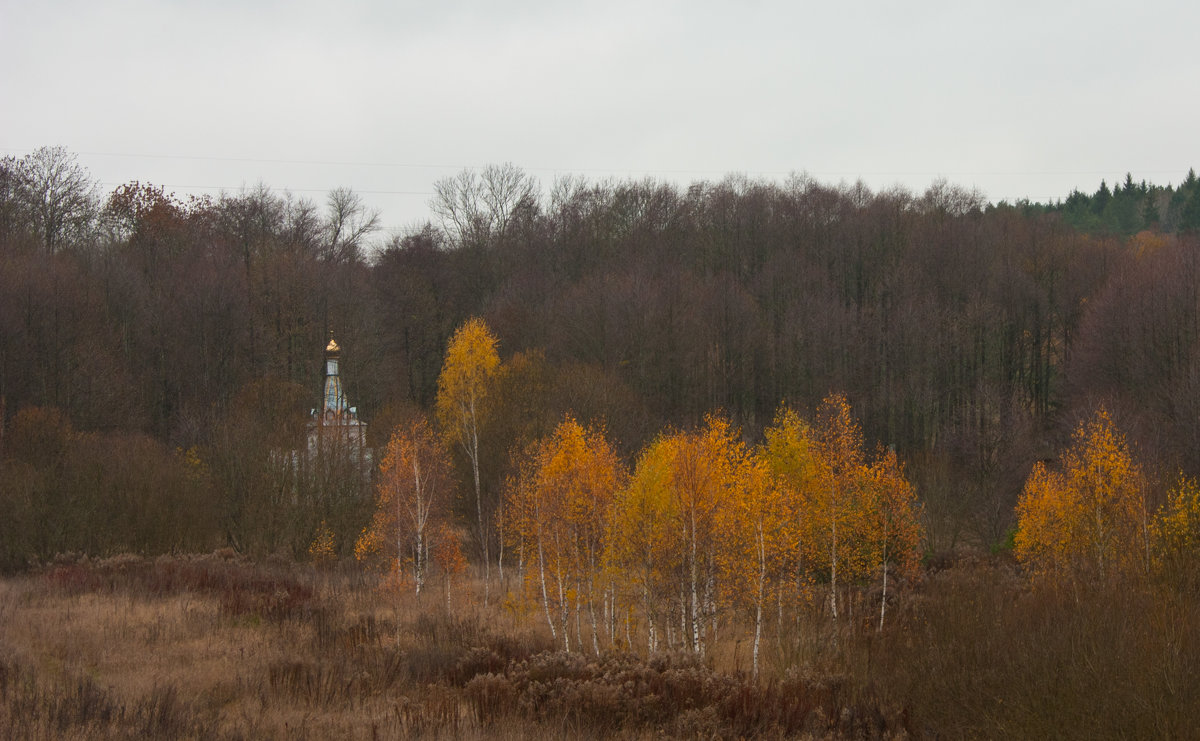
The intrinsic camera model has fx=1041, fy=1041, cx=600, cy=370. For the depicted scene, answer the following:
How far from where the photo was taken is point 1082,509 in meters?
27.8

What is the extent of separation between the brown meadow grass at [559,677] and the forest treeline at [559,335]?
442 inches

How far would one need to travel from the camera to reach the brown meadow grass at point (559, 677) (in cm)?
1221

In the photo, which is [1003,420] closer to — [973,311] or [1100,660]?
[973,311]

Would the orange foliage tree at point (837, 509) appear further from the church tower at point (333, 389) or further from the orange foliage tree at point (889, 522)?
the church tower at point (333, 389)

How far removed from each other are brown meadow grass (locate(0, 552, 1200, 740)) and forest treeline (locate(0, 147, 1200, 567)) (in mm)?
11225

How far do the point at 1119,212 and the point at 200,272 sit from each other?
294ft

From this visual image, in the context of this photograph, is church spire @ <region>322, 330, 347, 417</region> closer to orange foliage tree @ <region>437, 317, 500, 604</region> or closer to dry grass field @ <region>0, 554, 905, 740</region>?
orange foliage tree @ <region>437, 317, 500, 604</region>

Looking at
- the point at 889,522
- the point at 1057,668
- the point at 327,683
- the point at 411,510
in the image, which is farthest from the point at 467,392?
the point at 1057,668

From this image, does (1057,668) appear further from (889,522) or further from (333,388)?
(333,388)

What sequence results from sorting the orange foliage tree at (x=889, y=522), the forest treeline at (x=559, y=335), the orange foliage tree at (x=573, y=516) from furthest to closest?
the forest treeline at (x=559, y=335) < the orange foliage tree at (x=889, y=522) < the orange foliage tree at (x=573, y=516)

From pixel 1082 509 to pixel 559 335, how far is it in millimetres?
32327

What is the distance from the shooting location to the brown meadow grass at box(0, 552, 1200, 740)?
12.2 meters

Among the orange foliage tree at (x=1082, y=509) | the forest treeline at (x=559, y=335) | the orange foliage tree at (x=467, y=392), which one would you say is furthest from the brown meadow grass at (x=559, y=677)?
the orange foliage tree at (x=467, y=392)

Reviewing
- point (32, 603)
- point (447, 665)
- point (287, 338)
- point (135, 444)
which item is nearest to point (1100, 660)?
point (447, 665)
